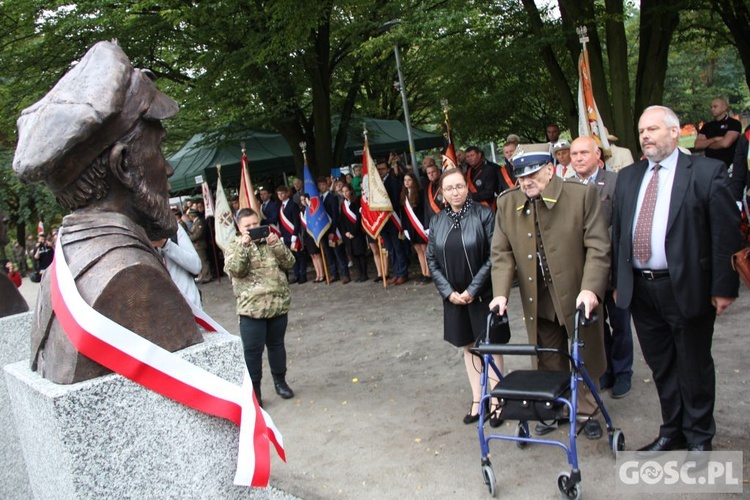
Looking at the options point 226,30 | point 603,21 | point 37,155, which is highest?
point 226,30

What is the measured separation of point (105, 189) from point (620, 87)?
966 cm

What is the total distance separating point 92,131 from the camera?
8.20 ft

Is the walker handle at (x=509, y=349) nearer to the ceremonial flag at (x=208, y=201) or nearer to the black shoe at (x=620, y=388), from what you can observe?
the black shoe at (x=620, y=388)

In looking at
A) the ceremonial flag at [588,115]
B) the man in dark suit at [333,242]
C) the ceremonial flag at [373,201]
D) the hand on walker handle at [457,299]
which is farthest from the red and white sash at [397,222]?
the hand on walker handle at [457,299]

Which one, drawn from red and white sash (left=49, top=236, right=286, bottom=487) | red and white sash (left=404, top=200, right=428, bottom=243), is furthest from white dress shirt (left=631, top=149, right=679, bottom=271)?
red and white sash (left=404, top=200, right=428, bottom=243)

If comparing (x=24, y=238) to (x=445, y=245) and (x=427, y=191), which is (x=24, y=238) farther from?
(x=445, y=245)

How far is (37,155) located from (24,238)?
35.7 metres

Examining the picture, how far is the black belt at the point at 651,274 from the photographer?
13.1 feet

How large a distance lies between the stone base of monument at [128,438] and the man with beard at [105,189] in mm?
108

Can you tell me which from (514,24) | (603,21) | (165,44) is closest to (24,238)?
(165,44)

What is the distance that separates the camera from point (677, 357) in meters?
4.12

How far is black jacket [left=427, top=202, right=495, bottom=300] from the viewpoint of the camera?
199 inches

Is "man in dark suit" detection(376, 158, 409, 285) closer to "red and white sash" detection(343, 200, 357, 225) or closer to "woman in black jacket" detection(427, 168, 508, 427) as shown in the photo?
"red and white sash" detection(343, 200, 357, 225)

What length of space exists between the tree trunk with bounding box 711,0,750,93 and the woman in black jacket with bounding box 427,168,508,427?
9.53 meters
